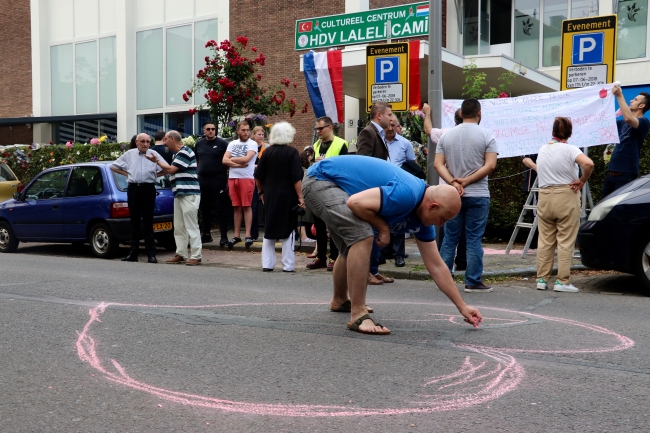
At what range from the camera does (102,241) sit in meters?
12.8

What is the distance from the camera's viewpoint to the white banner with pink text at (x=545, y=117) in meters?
10.1

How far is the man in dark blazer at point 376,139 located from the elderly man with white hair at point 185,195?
130 inches

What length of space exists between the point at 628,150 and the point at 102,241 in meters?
8.13

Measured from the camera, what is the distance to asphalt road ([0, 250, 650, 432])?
393cm

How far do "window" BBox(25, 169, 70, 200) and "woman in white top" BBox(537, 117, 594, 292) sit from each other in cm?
843

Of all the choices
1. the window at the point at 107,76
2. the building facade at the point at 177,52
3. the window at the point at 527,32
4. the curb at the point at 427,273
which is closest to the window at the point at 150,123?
the building facade at the point at 177,52

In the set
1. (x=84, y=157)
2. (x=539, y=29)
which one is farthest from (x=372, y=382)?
(x=539, y=29)

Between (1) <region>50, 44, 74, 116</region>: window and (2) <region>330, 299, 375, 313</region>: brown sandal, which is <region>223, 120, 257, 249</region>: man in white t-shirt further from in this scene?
(1) <region>50, 44, 74, 116</region>: window

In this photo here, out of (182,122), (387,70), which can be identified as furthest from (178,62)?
(387,70)

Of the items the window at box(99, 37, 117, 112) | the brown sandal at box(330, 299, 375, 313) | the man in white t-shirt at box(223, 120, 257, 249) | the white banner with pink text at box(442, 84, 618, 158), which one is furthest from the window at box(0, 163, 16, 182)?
the brown sandal at box(330, 299, 375, 313)

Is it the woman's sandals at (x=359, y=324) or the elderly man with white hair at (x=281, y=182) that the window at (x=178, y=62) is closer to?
the elderly man with white hair at (x=281, y=182)

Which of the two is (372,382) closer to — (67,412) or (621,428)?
(621,428)

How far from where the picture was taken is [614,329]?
20.0 feet

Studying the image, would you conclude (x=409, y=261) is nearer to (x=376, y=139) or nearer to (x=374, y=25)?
(x=376, y=139)
